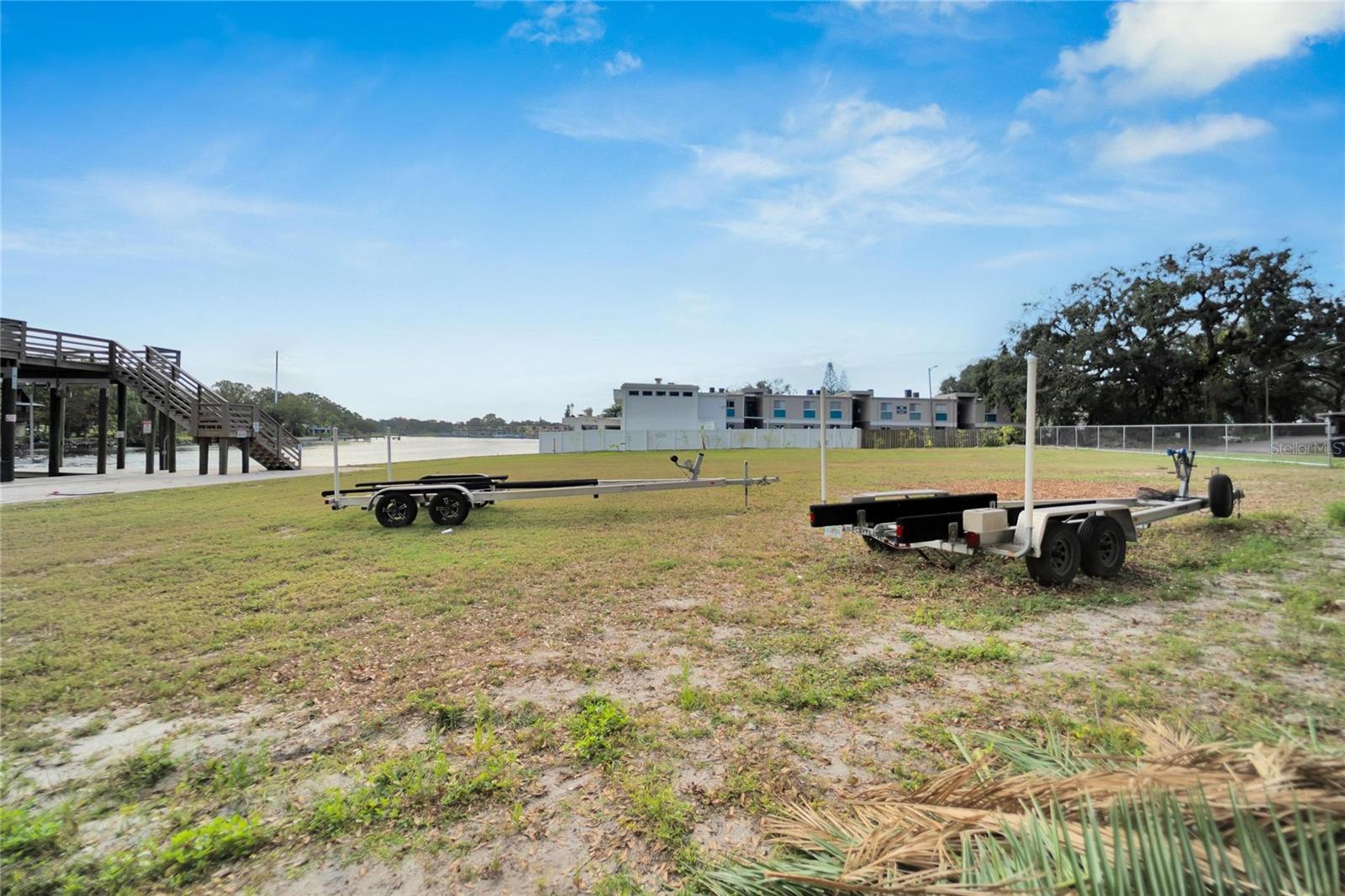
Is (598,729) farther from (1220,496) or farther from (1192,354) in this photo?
(1192,354)

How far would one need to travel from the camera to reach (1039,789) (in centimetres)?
150

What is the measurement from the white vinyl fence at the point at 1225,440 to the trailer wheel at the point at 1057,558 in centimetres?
1459

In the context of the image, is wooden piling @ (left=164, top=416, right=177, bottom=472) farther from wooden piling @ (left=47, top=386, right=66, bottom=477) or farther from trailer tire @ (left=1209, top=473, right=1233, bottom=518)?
trailer tire @ (left=1209, top=473, right=1233, bottom=518)

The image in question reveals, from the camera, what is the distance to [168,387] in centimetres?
2212

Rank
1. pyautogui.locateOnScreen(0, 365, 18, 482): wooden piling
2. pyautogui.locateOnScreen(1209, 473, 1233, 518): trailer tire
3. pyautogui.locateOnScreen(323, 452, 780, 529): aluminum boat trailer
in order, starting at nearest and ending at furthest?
pyautogui.locateOnScreen(1209, 473, 1233, 518): trailer tire, pyautogui.locateOnScreen(323, 452, 780, 529): aluminum boat trailer, pyautogui.locateOnScreen(0, 365, 18, 482): wooden piling

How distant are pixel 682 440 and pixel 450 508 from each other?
42.7m

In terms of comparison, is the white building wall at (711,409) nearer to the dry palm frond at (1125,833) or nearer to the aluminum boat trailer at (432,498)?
the aluminum boat trailer at (432,498)

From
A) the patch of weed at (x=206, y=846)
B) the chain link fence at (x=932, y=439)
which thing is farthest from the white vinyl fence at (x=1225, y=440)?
the patch of weed at (x=206, y=846)

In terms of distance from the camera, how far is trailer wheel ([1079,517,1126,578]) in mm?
5816

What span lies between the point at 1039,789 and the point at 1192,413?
207ft

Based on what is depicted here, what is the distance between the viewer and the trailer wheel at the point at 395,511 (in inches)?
376

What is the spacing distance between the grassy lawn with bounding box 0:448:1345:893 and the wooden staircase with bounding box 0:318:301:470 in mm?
17711

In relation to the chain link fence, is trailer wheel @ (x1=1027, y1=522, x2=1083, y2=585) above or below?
below

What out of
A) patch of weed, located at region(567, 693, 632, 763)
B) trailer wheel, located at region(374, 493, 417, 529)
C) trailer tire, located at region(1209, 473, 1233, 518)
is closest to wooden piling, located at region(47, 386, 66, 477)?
trailer wheel, located at region(374, 493, 417, 529)
